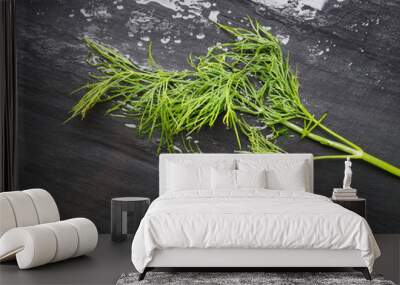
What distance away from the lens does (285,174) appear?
6.39 m

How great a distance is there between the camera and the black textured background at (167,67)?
6.89 metres

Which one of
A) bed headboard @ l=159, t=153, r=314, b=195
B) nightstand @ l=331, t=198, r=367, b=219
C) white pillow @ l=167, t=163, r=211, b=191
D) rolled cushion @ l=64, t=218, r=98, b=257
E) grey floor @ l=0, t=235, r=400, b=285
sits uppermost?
bed headboard @ l=159, t=153, r=314, b=195

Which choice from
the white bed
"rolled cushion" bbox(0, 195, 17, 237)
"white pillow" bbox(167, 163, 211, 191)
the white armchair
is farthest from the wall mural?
the white bed

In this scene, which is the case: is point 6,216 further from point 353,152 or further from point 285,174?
point 353,152

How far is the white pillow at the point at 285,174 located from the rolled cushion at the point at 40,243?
2.12m

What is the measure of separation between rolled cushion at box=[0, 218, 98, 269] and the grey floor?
89mm

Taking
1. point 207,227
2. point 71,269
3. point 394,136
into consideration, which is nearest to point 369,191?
point 394,136

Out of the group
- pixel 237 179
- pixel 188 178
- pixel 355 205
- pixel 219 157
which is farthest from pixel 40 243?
pixel 355 205

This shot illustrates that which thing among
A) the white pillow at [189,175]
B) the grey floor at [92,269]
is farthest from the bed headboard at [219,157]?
the grey floor at [92,269]

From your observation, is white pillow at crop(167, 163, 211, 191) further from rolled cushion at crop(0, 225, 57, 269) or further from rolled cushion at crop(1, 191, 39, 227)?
rolled cushion at crop(0, 225, 57, 269)

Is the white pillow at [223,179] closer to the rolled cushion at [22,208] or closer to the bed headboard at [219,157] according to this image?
the bed headboard at [219,157]

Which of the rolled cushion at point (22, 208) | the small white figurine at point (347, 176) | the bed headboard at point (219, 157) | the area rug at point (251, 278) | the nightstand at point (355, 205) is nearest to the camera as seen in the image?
the area rug at point (251, 278)

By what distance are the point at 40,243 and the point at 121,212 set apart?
1541 mm

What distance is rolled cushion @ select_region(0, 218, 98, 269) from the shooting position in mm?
4887
